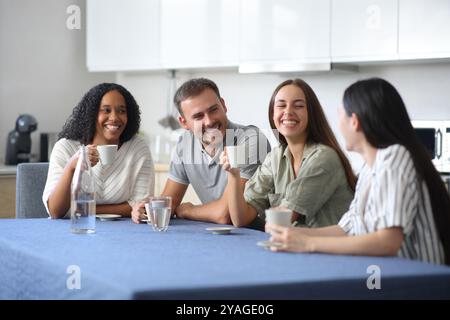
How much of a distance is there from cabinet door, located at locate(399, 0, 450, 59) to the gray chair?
1.98 m

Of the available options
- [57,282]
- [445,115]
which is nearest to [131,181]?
[57,282]

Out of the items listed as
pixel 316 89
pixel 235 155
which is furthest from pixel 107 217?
pixel 316 89

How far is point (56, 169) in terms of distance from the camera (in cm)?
336

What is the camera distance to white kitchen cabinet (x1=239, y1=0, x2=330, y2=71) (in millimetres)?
4730

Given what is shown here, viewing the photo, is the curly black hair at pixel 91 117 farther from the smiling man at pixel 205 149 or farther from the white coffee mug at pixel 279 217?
the white coffee mug at pixel 279 217

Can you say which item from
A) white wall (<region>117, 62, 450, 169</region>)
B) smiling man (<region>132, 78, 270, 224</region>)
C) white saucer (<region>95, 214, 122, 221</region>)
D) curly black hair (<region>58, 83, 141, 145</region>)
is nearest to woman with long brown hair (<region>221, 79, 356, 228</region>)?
smiling man (<region>132, 78, 270, 224</region>)

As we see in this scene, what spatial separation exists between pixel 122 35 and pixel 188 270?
13.1ft

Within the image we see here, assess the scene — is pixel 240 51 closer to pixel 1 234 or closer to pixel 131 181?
pixel 131 181

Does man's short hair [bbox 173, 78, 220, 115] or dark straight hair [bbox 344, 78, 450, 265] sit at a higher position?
man's short hair [bbox 173, 78, 220, 115]

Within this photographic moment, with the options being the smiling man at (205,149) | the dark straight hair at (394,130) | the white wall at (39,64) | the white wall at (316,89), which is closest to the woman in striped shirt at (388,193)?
the dark straight hair at (394,130)

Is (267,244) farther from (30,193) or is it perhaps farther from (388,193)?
(30,193)

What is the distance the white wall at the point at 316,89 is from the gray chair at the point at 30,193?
6.31 feet

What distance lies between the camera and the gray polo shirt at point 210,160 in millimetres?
3326

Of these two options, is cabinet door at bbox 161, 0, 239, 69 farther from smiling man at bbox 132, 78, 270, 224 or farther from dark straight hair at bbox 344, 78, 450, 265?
dark straight hair at bbox 344, 78, 450, 265
